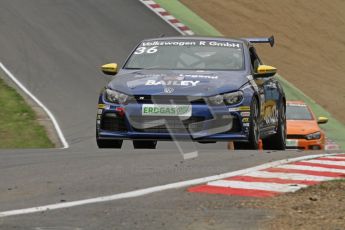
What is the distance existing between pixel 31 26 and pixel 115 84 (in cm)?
1530

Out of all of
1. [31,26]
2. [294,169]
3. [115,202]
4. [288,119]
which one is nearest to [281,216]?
[115,202]

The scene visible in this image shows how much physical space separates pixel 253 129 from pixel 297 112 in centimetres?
788

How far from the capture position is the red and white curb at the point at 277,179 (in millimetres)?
8438

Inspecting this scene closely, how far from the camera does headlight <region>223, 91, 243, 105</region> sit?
42.3 feet

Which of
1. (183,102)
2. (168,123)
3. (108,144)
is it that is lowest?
(108,144)

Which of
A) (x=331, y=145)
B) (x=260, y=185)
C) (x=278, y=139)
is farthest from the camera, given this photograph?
(x=331, y=145)

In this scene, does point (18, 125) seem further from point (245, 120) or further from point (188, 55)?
point (245, 120)

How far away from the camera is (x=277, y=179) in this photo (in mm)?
9086

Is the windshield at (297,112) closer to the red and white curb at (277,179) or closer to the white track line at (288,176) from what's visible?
the red and white curb at (277,179)

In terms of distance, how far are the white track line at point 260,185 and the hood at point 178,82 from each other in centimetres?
404

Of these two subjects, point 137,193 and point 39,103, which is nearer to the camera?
point 137,193

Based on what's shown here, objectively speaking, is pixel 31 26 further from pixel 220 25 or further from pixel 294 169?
pixel 294 169

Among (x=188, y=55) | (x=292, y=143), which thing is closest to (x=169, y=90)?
(x=188, y=55)

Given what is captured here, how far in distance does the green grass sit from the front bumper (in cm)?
532
